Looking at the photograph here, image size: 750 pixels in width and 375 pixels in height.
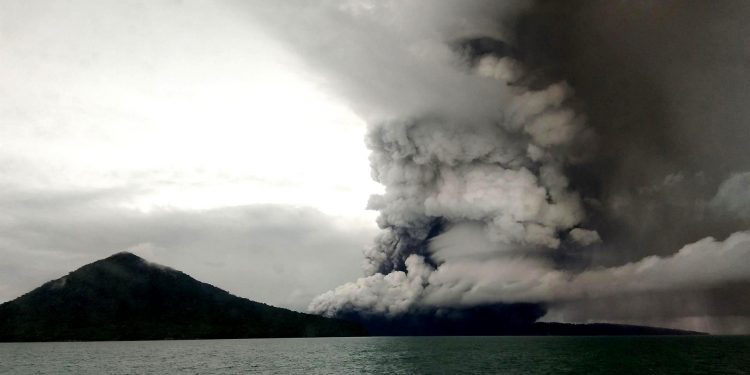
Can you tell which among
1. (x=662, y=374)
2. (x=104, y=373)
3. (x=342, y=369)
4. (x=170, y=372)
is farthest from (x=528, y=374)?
(x=104, y=373)

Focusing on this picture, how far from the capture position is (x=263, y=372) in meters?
108

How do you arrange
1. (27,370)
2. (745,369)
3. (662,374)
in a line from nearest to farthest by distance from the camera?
1. (662,374)
2. (745,369)
3. (27,370)

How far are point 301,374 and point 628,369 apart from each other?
74.0m

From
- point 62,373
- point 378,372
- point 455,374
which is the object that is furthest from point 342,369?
point 62,373

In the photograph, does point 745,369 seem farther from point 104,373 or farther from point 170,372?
point 104,373

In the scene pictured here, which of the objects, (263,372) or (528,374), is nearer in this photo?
(528,374)

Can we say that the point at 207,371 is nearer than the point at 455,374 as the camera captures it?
No

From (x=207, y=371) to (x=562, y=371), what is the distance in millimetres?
79779

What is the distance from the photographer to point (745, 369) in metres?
106

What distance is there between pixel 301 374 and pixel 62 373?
52.4 metres

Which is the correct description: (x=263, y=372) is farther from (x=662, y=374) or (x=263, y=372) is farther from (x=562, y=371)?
(x=662, y=374)

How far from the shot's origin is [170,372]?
4242 inches

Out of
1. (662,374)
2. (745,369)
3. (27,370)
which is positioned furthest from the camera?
(27,370)

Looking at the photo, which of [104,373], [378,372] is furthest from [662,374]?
[104,373]
